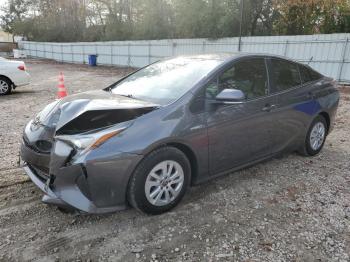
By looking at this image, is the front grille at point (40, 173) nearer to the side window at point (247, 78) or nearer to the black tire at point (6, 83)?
the side window at point (247, 78)

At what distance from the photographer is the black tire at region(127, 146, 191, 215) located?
2.94m

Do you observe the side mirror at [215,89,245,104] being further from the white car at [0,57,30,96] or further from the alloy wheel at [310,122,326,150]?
the white car at [0,57,30,96]

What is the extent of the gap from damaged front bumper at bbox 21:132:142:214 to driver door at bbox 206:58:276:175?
3.30ft

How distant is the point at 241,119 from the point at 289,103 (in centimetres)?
98

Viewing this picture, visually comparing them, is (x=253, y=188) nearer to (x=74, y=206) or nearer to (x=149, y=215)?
(x=149, y=215)

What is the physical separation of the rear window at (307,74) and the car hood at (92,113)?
252 centimetres

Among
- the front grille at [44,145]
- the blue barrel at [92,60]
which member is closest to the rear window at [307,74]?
the front grille at [44,145]

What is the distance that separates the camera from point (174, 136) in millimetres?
3068

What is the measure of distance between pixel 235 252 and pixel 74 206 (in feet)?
4.65

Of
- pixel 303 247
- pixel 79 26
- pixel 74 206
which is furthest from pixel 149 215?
pixel 79 26

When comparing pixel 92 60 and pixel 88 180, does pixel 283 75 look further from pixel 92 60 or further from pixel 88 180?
pixel 92 60

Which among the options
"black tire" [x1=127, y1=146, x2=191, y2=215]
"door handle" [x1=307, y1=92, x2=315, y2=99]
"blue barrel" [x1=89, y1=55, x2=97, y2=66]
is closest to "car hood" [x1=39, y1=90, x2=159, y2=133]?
"black tire" [x1=127, y1=146, x2=191, y2=215]

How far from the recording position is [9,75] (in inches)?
416

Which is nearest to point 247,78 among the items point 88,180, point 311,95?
point 311,95
